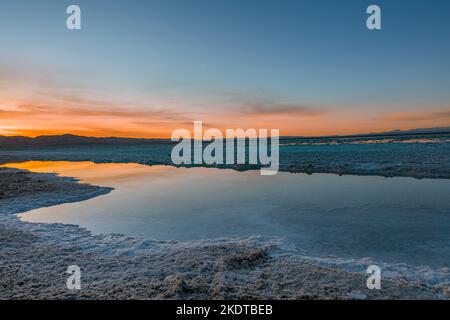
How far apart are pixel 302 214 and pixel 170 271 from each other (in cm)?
617

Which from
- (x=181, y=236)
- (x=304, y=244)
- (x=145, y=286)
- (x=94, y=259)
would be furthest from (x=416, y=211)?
(x=94, y=259)

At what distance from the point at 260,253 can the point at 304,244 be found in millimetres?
1531

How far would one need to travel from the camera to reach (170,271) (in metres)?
6.70

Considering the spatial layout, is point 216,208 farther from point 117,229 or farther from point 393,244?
point 393,244

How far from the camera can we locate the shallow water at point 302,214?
8.12m

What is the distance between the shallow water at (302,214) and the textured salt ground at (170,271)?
110 centimetres

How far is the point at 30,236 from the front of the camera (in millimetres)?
9219

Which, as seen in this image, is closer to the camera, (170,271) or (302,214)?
(170,271)

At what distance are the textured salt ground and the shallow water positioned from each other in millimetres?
1096

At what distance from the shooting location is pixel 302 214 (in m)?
11.4

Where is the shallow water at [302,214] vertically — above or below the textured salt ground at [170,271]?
above

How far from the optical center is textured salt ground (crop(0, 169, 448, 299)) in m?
5.64

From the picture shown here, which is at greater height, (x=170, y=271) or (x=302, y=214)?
(x=302, y=214)

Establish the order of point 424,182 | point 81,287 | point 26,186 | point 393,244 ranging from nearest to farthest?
point 81,287 < point 393,244 < point 424,182 < point 26,186
